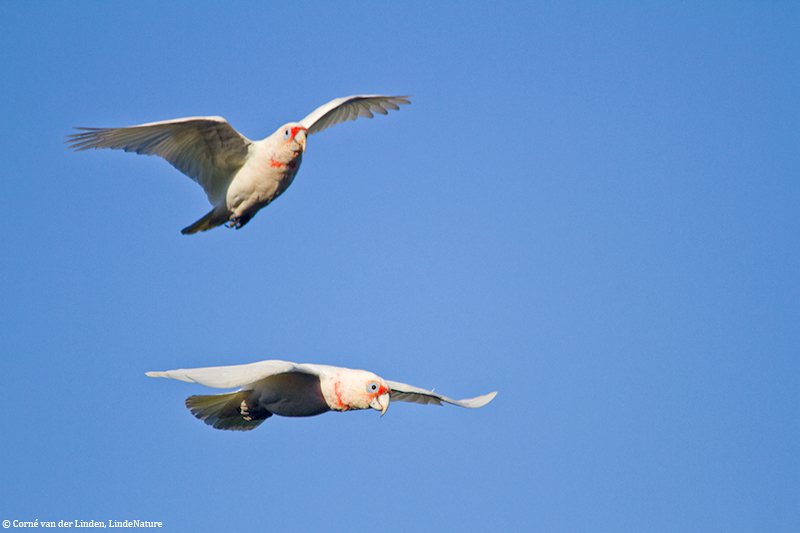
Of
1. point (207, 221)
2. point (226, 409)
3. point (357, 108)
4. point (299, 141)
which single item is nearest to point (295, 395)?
point (226, 409)

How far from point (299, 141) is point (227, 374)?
15.5 feet

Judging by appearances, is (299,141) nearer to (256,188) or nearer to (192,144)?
(256,188)

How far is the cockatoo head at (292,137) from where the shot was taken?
44.0ft

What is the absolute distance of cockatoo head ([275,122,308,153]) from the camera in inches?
528

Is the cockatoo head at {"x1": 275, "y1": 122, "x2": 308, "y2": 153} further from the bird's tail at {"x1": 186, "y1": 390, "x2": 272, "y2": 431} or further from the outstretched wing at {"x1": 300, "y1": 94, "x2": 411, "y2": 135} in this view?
the bird's tail at {"x1": 186, "y1": 390, "x2": 272, "y2": 431}

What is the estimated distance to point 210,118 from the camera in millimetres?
13328

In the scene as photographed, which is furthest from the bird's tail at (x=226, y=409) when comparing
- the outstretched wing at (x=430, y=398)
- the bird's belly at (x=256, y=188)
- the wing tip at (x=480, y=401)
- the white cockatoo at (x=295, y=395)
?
the wing tip at (x=480, y=401)

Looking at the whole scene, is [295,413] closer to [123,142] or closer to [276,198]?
[276,198]

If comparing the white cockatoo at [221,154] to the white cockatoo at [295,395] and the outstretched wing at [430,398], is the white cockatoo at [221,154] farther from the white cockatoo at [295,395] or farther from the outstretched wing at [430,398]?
the outstretched wing at [430,398]

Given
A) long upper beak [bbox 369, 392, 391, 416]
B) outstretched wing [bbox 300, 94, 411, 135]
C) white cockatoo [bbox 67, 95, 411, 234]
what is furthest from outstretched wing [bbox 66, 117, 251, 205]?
long upper beak [bbox 369, 392, 391, 416]

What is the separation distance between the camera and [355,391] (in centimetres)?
1268

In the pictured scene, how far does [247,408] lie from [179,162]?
4897 millimetres

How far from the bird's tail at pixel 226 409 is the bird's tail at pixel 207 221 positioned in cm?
327

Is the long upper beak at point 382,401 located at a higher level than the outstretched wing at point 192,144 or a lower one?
lower
